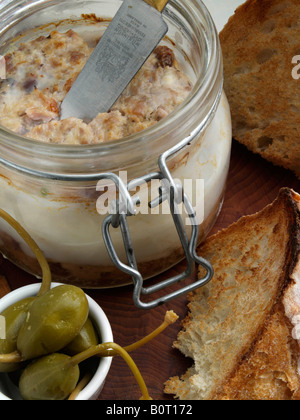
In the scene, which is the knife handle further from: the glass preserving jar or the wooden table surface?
the wooden table surface

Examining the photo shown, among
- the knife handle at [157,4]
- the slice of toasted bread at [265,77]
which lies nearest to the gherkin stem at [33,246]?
the knife handle at [157,4]

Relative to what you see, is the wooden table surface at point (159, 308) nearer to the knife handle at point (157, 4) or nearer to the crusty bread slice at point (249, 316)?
the crusty bread slice at point (249, 316)

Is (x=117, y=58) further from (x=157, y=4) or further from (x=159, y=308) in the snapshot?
(x=159, y=308)

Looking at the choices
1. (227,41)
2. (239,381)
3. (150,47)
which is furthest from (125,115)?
(239,381)

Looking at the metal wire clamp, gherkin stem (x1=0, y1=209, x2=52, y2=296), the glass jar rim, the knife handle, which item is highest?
the knife handle

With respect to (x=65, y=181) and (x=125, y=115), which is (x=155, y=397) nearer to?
(x=65, y=181)

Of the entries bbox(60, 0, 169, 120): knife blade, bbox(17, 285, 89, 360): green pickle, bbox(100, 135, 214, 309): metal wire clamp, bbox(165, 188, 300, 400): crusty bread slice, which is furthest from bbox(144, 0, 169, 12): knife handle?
bbox(17, 285, 89, 360): green pickle
